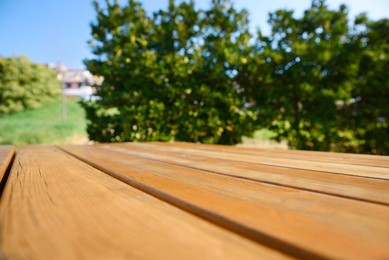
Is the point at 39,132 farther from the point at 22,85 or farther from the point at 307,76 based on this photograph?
the point at 22,85

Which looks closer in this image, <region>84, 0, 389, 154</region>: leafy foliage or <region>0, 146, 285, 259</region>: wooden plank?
<region>0, 146, 285, 259</region>: wooden plank

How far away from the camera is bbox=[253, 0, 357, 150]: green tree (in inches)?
148

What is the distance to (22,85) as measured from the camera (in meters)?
24.3

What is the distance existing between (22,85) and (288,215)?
28.9m

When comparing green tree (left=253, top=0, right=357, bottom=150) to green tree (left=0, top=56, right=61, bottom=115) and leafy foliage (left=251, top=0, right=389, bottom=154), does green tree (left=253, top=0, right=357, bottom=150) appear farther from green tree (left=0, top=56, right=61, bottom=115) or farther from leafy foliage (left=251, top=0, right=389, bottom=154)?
green tree (left=0, top=56, right=61, bottom=115)

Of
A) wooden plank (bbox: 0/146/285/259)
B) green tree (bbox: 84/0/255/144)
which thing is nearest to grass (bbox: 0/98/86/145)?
green tree (bbox: 84/0/255/144)

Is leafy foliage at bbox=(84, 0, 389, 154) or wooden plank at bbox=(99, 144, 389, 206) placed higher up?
leafy foliage at bbox=(84, 0, 389, 154)

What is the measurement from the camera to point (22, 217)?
0.51 m

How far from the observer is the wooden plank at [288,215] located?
39 cm

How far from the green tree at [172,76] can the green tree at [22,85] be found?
74.6 ft

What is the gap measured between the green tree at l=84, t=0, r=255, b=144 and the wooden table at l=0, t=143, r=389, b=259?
3.21m

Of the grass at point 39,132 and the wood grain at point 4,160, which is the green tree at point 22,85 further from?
the wood grain at point 4,160

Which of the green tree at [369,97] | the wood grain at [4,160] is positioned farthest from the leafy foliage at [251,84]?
the wood grain at [4,160]

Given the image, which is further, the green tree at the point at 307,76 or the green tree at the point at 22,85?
the green tree at the point at 22,85
